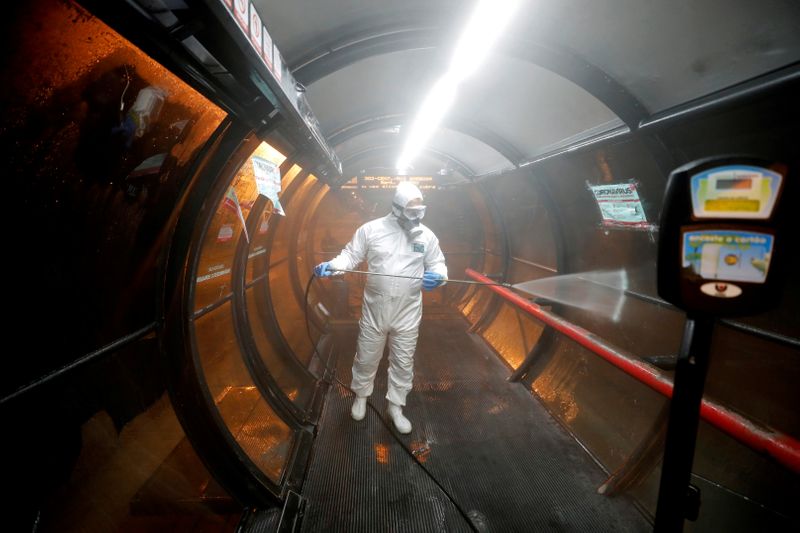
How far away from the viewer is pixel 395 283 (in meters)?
3.43

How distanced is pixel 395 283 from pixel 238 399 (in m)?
2.09

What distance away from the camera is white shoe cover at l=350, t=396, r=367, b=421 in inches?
147

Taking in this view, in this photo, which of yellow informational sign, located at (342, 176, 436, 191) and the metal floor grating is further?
yellow informational sign, located at (342, 176, 436, 191)

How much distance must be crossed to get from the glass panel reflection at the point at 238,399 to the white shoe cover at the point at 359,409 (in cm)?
80

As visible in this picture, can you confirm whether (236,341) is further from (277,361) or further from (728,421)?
(728,421)

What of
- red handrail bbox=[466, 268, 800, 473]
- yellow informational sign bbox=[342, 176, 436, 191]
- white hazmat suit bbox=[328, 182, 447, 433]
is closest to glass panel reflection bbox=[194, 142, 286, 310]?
white hazmat suit bbox=[328, 182, 447, 433]

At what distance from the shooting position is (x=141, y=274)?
1.88 metres

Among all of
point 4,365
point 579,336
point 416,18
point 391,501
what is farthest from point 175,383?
point 579,336

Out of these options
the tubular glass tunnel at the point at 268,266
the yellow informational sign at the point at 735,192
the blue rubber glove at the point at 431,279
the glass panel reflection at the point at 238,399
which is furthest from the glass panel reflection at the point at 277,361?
the yellow informational sign at the point at 735,192

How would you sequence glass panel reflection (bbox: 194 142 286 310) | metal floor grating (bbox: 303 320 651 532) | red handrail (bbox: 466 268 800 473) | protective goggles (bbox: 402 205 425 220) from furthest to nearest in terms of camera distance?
1. protective goggles (bbox: 402 205 425 220)
2. glass panel reflection (bbox: 194 142 286 310)
3. metal floor grating (bbox: 303 320 651 532)
4. red handrail (bbox: 466 268 800 473)

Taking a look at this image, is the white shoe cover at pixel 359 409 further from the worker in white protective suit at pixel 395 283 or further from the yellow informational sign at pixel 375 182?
the yellow informational sign at pixel 375 182

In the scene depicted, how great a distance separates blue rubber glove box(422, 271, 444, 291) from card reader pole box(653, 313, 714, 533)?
2.34 metres

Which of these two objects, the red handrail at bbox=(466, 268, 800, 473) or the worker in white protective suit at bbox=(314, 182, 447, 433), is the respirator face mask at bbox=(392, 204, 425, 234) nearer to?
the worker in white protective suit at bbox=(314, 182, 447, 433)

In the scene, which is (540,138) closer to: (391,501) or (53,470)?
(391,501)
